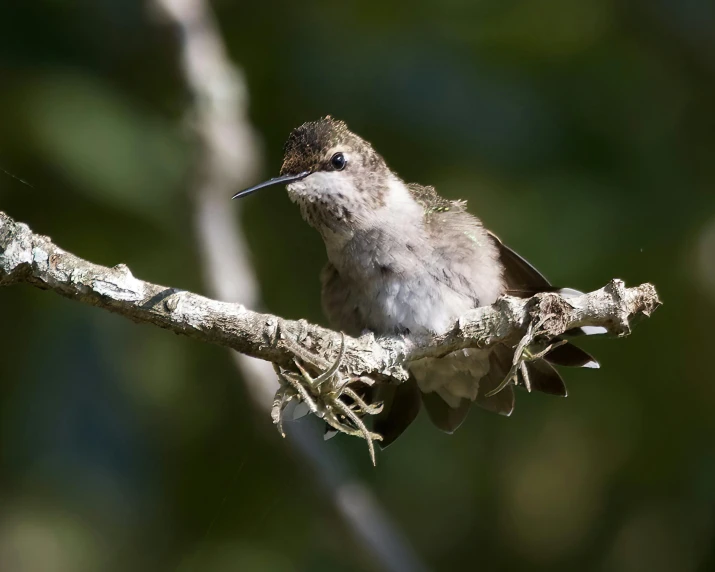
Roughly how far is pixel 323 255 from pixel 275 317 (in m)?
2.41

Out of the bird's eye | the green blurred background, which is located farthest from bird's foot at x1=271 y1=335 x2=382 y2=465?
the green blurred background

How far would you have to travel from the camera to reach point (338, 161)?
11.5 ft

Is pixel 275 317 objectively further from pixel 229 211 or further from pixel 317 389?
pixel 229 211

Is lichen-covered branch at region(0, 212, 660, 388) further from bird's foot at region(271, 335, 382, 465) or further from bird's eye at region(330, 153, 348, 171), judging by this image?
bird's eye at region(330, 153, 348, 171)

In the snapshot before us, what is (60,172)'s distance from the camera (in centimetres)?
427

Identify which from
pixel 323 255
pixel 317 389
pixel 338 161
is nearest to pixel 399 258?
pixel 338 161

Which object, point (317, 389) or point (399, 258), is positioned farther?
point (399, 258)

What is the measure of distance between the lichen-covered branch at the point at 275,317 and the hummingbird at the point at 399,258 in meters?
0.30

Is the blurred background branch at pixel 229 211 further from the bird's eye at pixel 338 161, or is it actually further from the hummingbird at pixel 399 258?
the bird's eye at pixel 338 161

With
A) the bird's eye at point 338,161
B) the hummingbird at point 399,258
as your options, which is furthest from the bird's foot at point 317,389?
the bird's eye at point 338,161

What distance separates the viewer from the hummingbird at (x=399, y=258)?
3.34 meters

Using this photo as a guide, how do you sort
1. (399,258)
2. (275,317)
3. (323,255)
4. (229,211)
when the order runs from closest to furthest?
(275,317)
(399,258)
(229,211)
(323,255)

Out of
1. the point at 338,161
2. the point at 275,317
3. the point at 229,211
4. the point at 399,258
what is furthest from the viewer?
the point at 229,211

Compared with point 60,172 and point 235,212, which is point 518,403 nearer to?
point 235,212
